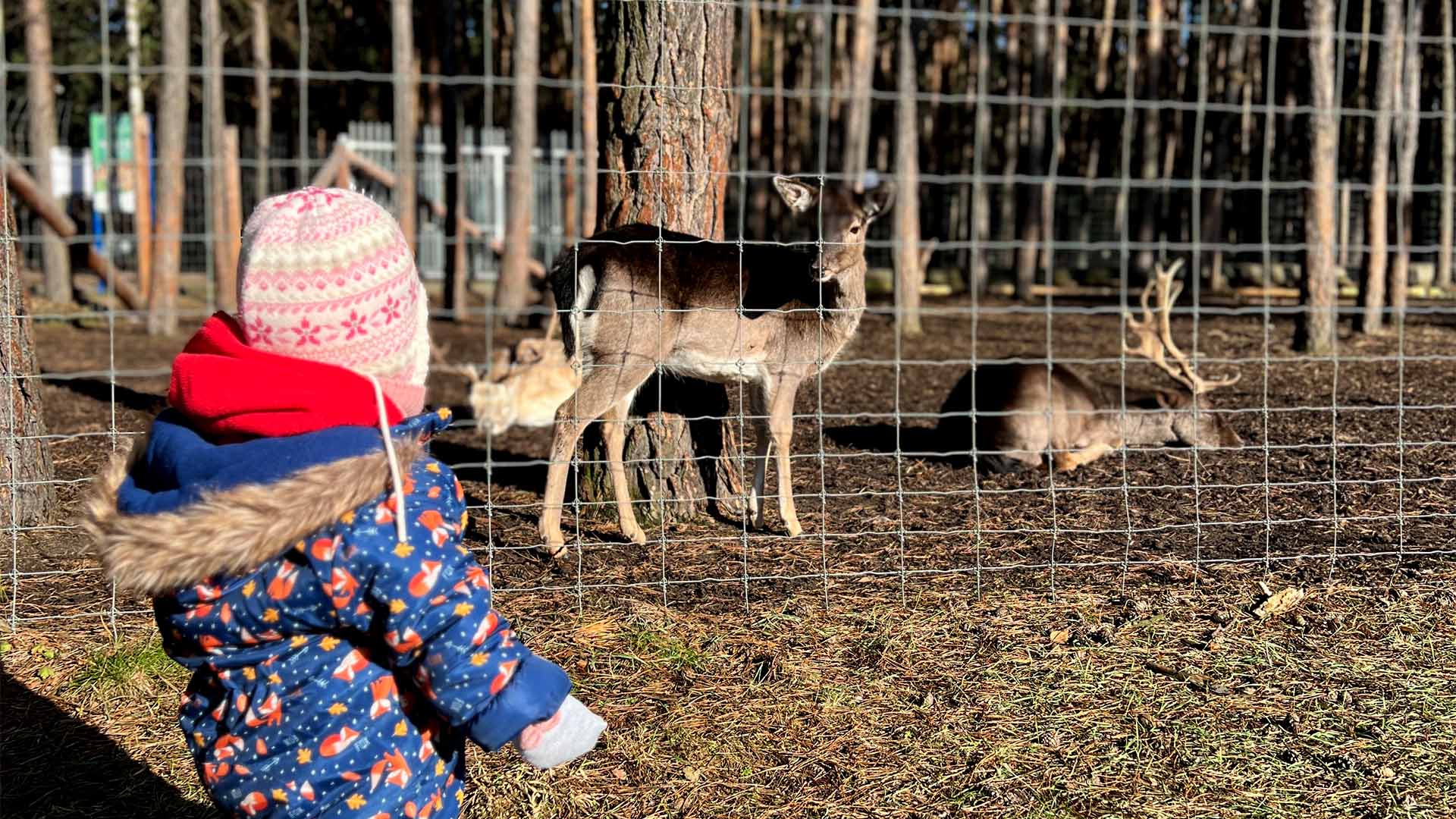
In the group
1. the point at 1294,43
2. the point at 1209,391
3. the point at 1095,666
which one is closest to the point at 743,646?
the point at 1095,666

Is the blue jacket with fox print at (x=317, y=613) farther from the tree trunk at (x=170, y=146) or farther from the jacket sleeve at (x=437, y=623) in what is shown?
the tree trunk at (x=170, y=146)

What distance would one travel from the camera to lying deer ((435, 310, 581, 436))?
30.8 ft

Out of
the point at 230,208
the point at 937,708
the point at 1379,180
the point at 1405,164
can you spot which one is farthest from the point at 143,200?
→ the point at 1405,164

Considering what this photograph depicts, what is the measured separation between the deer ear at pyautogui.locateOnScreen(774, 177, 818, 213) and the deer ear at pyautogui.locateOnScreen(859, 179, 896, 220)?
0.21 metres

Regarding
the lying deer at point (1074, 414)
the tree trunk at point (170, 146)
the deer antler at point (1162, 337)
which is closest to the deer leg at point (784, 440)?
the lying deer at point (1074, 414)

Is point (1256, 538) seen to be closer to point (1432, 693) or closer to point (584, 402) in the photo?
point (1432, 693)

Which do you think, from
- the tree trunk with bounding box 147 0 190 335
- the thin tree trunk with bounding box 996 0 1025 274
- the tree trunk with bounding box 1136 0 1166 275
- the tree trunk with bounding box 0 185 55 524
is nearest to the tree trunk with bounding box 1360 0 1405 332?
the thin tree trunk with bounding box 996 0 1025 274

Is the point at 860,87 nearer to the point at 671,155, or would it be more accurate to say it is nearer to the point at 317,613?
the point at 671,155

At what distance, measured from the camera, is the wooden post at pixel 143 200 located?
14250 millimetres

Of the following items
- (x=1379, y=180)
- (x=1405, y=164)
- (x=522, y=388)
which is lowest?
(x=522, y=388)

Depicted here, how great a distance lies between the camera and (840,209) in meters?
Result: 6.05

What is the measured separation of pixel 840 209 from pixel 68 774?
12.2ft

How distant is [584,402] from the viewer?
5.75m

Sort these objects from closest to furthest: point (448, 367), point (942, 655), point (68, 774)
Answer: point (68, 774) < point (942, 655) < point (448, 367)
